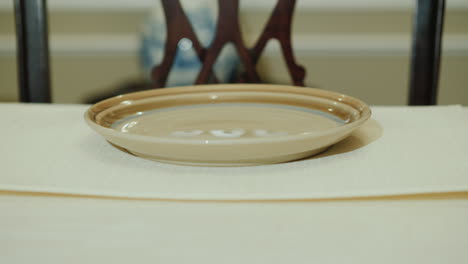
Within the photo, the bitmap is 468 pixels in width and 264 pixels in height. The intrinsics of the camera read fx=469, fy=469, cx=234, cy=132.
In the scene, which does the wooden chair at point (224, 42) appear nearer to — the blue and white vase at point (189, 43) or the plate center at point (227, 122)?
the plate center at point (227, 122)

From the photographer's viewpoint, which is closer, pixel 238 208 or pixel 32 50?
pixel 238 208

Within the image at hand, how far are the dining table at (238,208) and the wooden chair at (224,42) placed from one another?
365 millimetres

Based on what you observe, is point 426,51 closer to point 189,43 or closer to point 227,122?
point 227,122

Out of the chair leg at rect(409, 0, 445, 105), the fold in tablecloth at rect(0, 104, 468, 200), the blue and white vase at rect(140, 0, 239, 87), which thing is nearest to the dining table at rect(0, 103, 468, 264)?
the fold in tablecloth at rect(0, 104, 468, 200)

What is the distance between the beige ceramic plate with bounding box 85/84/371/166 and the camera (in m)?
0.28

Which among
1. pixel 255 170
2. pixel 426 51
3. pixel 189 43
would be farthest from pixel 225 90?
pixel 189 43

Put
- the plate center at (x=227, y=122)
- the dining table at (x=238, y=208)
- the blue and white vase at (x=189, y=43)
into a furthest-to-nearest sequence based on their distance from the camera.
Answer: the blue and white vase at (x=189, y=43) → the plate center at (x=227, y=122) → the dining table at (x=238, y=208)

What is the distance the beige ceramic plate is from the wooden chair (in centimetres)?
24

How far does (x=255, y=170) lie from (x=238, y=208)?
5cm

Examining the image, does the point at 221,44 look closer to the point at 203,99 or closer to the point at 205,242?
the point at 203,99

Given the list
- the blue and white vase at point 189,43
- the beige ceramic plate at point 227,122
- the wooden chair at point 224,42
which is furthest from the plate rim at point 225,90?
the blue and white vase at point 189,43

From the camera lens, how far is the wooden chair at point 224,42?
2.16 feet

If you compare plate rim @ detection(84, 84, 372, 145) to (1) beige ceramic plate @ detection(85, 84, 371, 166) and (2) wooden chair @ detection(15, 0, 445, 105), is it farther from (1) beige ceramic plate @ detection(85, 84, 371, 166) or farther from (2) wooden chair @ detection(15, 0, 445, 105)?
(2) wooden chair @ detection(15, 0, 445, 105)

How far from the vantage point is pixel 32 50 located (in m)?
0.67
